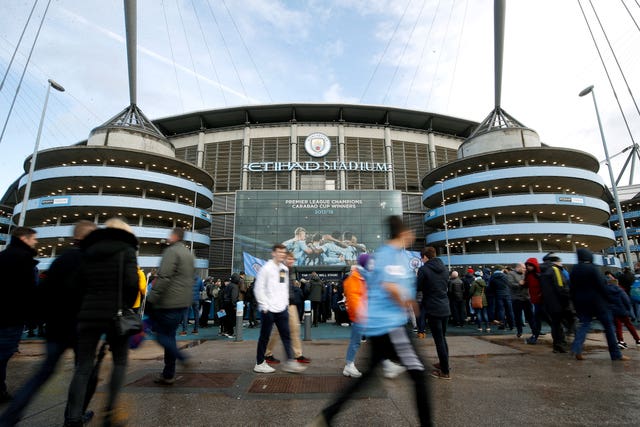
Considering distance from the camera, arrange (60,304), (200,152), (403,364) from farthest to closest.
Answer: (200,152) → (60,304) → (403,364)

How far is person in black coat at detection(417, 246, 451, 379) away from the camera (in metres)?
4.69

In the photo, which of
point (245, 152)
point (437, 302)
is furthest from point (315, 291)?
point (245, 152)

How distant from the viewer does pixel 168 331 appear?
4301 millimetres

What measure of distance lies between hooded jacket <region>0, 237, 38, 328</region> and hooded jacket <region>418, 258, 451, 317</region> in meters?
5.15

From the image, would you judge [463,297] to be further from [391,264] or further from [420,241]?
[420,241]

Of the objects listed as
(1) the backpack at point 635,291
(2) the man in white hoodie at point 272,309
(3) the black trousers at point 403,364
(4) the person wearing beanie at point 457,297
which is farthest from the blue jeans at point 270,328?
(1) the backpack at point 635,291

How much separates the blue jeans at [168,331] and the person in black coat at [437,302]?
3.59 m

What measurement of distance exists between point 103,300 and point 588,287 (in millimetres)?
7540

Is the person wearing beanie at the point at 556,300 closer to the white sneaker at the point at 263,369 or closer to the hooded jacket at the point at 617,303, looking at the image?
the hooded jacket at the point at 617,303

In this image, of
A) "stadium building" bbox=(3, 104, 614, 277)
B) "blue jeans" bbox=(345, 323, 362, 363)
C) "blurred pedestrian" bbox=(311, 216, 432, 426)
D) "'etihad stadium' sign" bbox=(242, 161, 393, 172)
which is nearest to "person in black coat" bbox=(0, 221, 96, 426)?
"blurred pedestrian" bbox=(311, 216, 432, 426)

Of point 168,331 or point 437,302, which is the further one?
point 437,302

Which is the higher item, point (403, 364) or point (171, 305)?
point (171, 305)

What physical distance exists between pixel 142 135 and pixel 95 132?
531 centimetres

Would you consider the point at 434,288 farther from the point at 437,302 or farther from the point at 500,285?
the point at 500,285
